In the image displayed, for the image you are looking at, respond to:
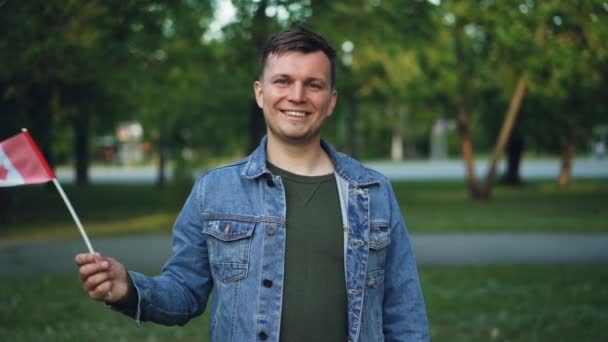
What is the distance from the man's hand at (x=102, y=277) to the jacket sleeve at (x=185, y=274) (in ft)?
0.61

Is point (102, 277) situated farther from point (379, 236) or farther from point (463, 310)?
point (463, 310)

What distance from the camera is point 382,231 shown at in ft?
8.71

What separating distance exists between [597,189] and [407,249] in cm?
2625

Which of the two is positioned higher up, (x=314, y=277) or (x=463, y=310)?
(x=314, y=277)

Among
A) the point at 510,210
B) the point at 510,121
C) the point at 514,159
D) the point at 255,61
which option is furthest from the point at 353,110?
the point at 255,61

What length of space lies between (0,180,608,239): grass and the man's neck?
11.6 meters

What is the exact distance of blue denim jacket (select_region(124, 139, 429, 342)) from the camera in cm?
252

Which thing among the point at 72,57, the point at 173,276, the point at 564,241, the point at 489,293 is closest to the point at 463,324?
the point at 489,293

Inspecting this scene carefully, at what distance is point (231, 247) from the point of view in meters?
2.57

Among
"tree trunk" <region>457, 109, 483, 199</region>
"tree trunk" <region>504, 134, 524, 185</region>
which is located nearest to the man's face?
"tree trunk" <region>457, 109, 483, 199</region>

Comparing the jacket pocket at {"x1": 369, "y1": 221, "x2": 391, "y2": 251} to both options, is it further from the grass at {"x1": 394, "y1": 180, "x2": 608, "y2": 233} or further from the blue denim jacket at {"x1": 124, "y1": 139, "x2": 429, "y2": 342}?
the grass at {"x1": 394, "y1": 180, "x2": 608, "y2": 233}

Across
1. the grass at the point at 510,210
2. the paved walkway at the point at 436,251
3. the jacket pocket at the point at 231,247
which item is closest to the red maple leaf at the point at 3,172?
the jacket pocket at the point at 231,247

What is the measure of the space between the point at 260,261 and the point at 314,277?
0.18 m

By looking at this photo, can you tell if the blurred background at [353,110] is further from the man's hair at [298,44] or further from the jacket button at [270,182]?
the jacket button at [270,182]
